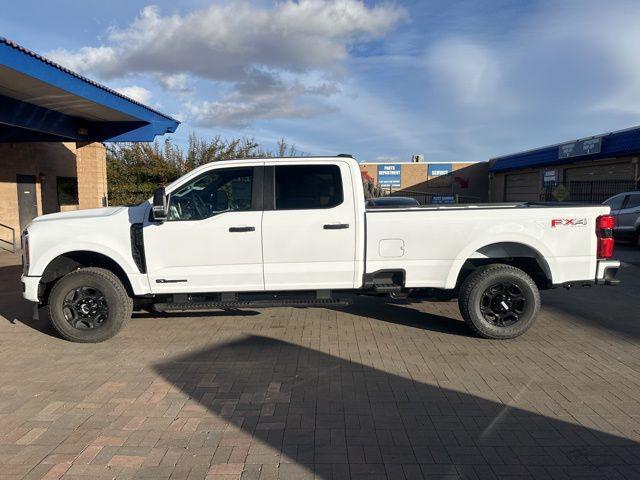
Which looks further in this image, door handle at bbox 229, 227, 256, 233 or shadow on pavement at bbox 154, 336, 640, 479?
door handle at bbox 229, 227, 256, 233

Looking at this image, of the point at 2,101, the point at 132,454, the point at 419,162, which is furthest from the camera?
the point at 419,162

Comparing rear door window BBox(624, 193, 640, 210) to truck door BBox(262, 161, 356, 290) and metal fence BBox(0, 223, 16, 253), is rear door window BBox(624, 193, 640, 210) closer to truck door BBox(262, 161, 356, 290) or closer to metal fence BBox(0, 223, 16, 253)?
truck door BBox(262, 161, 356, 290)

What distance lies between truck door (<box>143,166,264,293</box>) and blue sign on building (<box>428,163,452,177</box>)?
39289mm

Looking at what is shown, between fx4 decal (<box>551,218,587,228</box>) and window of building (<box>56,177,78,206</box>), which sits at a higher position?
window of building (<box>56,177,78,206</box>)

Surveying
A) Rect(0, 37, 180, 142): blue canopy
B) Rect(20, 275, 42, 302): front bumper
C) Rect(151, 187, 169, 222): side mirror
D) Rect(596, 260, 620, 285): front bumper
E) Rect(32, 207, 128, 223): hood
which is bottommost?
Rect(20, 275, 42, 302): front bumper

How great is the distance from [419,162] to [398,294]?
39.8m

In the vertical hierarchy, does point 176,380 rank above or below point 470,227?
below

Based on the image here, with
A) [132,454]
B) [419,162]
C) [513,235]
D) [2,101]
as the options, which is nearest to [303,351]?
[132,454]

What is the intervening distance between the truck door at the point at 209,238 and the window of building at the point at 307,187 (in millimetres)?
262

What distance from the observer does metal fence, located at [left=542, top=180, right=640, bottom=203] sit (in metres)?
23.4

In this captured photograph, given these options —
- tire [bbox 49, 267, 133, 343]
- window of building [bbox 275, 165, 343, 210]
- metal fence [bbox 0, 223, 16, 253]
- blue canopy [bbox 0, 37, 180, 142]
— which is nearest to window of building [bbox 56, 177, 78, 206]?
metal fence [bbox 0, 223, 16, 253]

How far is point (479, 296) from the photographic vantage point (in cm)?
571

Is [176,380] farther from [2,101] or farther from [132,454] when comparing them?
[2,101]

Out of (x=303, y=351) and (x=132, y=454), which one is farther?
(x=303, y=351)
